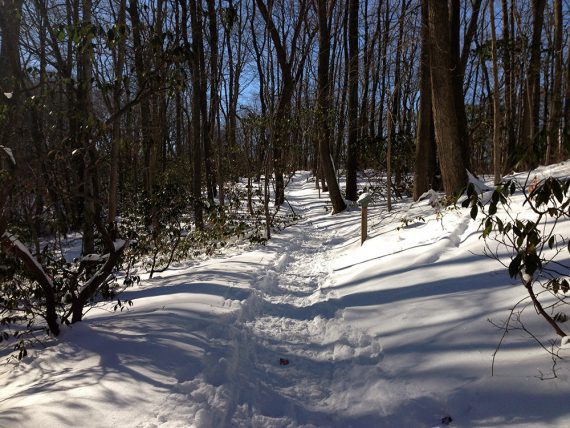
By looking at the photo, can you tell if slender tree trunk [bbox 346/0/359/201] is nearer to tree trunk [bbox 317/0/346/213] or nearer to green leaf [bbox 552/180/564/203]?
tree trunk [bbox 317/0/346/213]

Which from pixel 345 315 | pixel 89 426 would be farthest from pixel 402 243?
pixel 89 426

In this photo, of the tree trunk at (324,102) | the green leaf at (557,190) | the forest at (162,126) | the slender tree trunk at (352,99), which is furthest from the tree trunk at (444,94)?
→ the slender tree trunk at (352,99)

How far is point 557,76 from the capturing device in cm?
1195

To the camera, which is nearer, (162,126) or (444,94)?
(444,94)

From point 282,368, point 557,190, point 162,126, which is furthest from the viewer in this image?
point 162,126

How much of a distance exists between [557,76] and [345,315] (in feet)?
40.5

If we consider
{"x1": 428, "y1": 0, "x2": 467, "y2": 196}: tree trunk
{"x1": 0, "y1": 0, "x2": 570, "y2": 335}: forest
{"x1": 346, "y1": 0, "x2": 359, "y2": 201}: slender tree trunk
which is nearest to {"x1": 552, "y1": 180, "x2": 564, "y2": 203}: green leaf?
{"x1": 0, "y1": 0, "x2": 570, "y2": 335}: forest

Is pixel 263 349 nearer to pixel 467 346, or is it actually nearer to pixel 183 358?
pixel 183 358

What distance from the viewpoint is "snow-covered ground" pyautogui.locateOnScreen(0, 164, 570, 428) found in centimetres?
248

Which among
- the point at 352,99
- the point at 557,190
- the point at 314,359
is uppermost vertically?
A: the point at 352,99

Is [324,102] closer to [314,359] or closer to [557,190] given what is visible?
[314,359]

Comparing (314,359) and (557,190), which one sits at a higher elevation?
(557,190)

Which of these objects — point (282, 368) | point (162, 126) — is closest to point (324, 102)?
point (162, 126)

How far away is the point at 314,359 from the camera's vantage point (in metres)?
3.54
